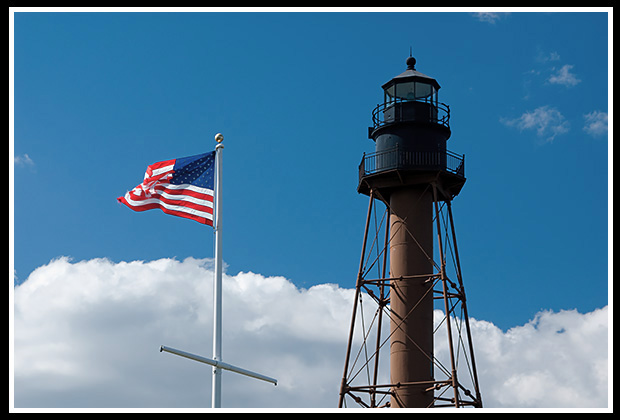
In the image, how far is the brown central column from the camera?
1342 inches

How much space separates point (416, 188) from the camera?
→ 36000mm

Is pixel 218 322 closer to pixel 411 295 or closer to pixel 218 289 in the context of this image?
pixel 218 289

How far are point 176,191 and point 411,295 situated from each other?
13.0 meters

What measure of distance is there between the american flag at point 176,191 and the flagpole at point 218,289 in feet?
0.93

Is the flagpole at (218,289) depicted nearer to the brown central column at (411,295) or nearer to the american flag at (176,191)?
the american flag at (176,191)

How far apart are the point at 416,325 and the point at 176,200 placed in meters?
13.1

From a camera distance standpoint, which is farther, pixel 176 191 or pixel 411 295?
pixel 411 295

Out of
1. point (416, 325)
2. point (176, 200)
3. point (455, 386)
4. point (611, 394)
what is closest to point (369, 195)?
point (416, 325)

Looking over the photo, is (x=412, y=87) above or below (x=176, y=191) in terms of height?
above

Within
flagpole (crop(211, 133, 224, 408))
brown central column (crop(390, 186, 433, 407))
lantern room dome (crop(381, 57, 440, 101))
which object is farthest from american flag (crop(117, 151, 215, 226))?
lantern room dome (crop(381, 57, 440, 101))

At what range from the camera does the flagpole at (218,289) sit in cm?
2198

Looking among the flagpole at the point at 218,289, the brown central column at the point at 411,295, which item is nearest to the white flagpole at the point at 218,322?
the flagpole at the point at 218,289

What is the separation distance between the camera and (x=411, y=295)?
115ft

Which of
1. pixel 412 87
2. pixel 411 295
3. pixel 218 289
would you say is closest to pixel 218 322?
pixel 218 289
